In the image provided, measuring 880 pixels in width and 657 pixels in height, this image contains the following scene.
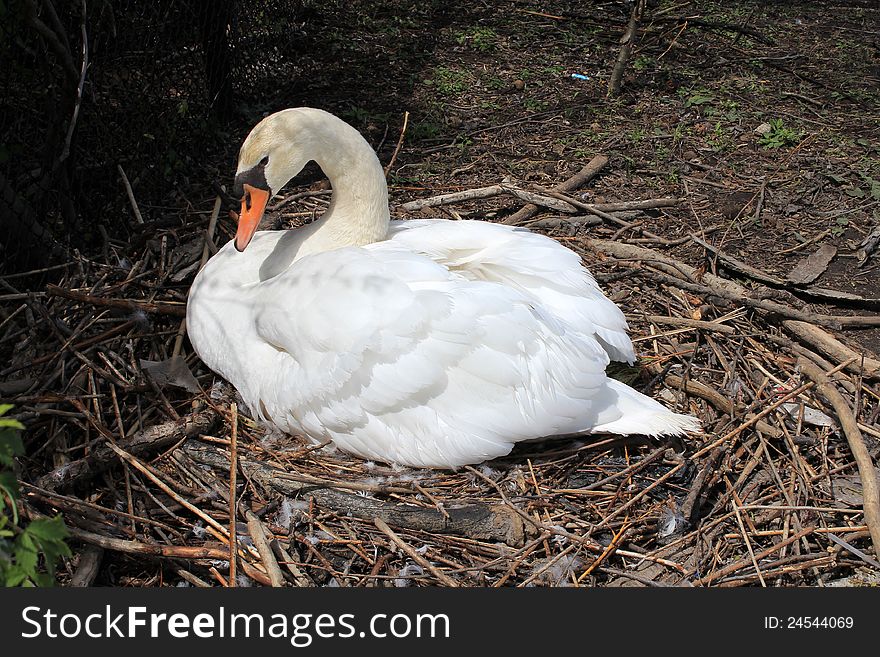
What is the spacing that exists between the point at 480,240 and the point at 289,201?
190cm

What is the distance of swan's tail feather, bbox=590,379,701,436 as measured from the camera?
352 centimetres

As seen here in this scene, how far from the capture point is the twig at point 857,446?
11.1 feet

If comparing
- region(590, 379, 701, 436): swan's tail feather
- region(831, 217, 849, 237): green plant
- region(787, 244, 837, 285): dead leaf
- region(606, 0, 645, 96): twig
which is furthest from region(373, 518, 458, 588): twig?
region(606, 0, 645, 96): twig

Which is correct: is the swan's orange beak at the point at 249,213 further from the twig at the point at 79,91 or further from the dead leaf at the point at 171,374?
the twig at the point at 79,91

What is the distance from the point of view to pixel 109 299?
4.12m

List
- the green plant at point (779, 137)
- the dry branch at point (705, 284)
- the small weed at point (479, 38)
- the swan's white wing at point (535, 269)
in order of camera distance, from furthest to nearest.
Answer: the small weed at point (479, 38) < the green plant at point (779, 137) < the dry branch at point (705, 284) < the swan's white wing at point (535, 269)

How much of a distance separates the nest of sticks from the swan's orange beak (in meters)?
0.62

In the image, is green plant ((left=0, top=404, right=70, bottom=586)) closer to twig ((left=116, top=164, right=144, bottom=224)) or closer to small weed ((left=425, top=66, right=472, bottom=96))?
twig ((left=116, top=164, right=144, bottom=224))

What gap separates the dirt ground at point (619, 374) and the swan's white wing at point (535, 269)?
455 millimetres

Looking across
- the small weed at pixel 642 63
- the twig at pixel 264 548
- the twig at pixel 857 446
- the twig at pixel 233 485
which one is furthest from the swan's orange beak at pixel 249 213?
the small weed at pixel 642 63

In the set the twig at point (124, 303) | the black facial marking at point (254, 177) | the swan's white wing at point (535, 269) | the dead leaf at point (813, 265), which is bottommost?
the dead leaf at point (813, 265)

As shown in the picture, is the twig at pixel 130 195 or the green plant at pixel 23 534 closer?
the green plant at pixel 23 534

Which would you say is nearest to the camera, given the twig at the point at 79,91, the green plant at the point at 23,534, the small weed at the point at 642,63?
the green plant at the point at 23,534

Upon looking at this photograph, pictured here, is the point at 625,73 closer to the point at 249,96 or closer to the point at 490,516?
the point at 249,96
